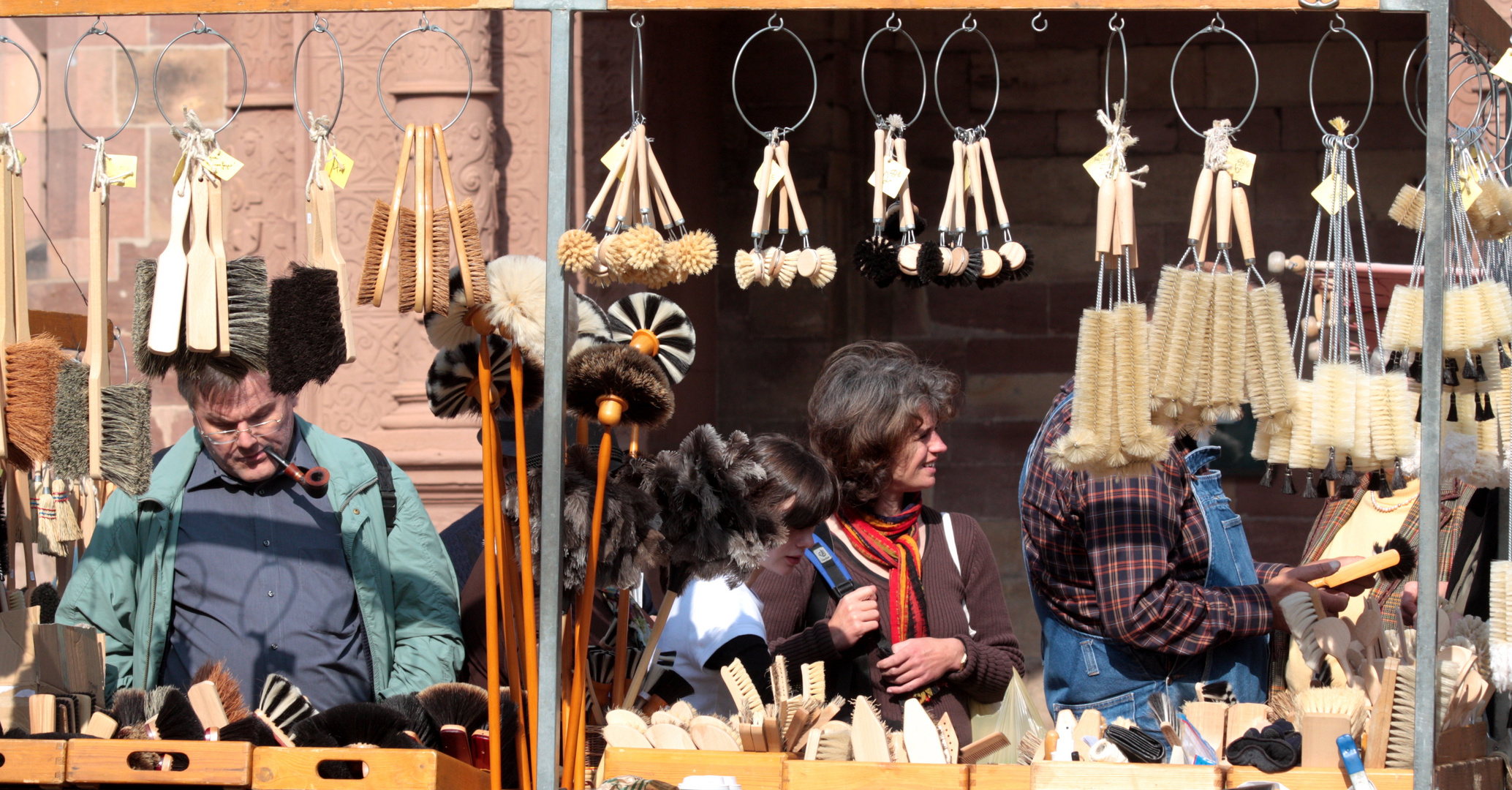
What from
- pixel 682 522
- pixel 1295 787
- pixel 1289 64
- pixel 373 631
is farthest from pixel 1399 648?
pixel 1289 64

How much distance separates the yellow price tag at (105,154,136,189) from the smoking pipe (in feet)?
1.95

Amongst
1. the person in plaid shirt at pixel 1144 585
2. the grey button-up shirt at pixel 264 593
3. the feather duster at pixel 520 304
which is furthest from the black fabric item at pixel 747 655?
the feather duster at pixel 520 304

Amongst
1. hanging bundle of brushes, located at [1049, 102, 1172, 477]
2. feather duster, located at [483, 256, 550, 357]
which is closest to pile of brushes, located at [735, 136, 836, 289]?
feather duster, located at [483, 256, 550, 357]

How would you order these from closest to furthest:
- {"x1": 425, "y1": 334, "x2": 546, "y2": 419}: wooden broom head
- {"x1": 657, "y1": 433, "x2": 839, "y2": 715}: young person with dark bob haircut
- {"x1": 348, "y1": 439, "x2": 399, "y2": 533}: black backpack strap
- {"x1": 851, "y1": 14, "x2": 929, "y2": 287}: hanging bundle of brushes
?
{"x1": 425, "y1": 334, "x2": 546, "y2": 419}: wooden broom head
{"x1": 851, "y1": 14, "x2": 929, "y2": 287}: hanging bundle of brushes
{"x1": 657, "y1": 433, "x2": 839, "y2": 715}: young person with dark bob haircut
{"x1": 348, "y1": 439, "x2": 399, "y2": 533}: black backpack strap

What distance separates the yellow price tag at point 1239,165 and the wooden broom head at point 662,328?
90 cm

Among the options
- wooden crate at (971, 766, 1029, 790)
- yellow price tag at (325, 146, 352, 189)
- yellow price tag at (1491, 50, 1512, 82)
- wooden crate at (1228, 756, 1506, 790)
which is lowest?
wooden crate at (971, 766, 1029, 790)

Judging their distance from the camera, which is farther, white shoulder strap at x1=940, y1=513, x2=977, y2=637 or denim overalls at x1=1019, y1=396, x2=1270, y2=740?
white shoulder strap at x1=940, y1=513, x2=977, y2=637

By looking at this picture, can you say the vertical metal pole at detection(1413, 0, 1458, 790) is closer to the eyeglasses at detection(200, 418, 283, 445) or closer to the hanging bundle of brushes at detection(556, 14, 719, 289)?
the hanging bundle of brushes at detection(556, 14, 719, 289)

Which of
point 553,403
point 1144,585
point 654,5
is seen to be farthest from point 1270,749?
point 654,5

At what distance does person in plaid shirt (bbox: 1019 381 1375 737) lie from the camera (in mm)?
2680

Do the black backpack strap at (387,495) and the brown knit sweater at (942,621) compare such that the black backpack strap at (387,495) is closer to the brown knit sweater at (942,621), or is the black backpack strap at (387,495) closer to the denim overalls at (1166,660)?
the brown knit sweater at (942,621)

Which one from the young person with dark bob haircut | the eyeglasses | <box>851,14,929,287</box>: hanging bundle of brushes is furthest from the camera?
the eyeglasses

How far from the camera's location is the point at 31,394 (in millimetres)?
2373

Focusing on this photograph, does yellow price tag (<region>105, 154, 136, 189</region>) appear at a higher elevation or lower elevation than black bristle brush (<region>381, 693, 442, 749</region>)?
higher
